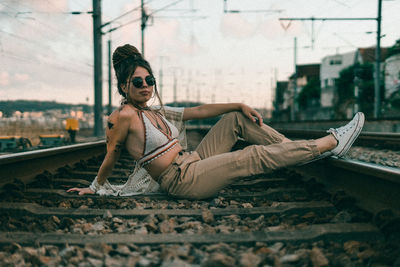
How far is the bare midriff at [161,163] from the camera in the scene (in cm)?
294

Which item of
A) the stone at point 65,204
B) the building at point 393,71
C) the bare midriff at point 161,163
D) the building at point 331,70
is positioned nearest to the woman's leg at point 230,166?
the bare midriff at point 161,163

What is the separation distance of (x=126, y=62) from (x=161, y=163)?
856 mm

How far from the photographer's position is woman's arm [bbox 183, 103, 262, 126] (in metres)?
3.34

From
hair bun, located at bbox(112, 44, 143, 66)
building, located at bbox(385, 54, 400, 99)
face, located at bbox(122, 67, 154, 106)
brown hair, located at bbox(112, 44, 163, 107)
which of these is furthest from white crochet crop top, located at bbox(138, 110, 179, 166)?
building, located at bbox(385, 54, 400, 99)

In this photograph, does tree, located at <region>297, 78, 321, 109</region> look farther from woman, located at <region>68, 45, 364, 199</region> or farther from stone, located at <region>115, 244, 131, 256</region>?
stone, located at <region>115, 244, 131, 256</region>

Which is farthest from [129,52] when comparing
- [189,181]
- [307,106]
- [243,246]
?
[307,106]

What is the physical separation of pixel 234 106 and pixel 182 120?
20.2 inches

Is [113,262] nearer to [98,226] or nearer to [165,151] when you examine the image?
[98,226]

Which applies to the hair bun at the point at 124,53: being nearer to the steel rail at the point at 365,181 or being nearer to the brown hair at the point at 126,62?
the brown hair at the point at 126,62

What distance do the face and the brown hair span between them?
4 cm

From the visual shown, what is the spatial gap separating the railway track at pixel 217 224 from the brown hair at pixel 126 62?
3.26 feet

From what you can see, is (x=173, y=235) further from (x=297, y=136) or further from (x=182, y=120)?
(x=297, y=136)

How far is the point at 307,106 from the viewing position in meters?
60.3

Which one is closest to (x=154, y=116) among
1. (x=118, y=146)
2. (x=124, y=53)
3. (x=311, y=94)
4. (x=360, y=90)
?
(x=118, y=146)
